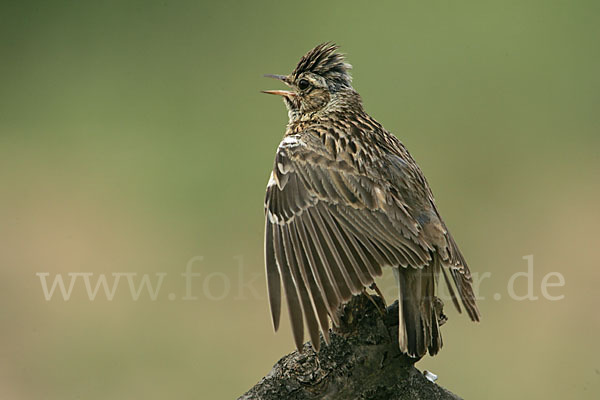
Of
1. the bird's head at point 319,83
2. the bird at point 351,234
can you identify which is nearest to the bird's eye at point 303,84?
the bird's head at point 319,83

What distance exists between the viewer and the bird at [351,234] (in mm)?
4684

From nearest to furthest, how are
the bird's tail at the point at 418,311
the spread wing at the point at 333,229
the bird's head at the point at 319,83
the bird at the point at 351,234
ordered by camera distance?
1. the bird's tail at the point at 418,311
2. the bird at the point at 351,234
3. the spread wing at the point at 333,229
4. the bird's head at the point at 319,83

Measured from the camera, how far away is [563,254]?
10.6 m

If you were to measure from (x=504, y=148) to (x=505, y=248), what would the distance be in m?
2.17

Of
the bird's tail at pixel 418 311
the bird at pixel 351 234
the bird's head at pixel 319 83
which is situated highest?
the bird's head at pixel 319 83

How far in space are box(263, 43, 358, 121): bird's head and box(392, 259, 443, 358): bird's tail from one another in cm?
183

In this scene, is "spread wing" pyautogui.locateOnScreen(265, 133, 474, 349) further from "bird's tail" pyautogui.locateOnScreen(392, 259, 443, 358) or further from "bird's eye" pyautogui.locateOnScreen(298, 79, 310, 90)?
"bird's eye" pyautogui.locateOnScreen(298, 79, 310, 90)

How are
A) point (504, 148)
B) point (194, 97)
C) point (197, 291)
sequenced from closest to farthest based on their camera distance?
point (197, 291) → point (504, 148) → point (194, 97)

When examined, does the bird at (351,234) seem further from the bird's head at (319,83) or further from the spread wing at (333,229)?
the bird's head at (319,83)

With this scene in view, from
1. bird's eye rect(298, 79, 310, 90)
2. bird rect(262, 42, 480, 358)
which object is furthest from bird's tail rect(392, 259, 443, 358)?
bird's eye rect(298, 79, 310, 90)

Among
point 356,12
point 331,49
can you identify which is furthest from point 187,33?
point 331,49

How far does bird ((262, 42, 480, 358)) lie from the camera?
4684 millimetres

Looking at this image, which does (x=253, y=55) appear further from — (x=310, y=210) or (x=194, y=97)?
(x=310, y=210)

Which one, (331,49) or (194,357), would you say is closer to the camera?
(331,49)
